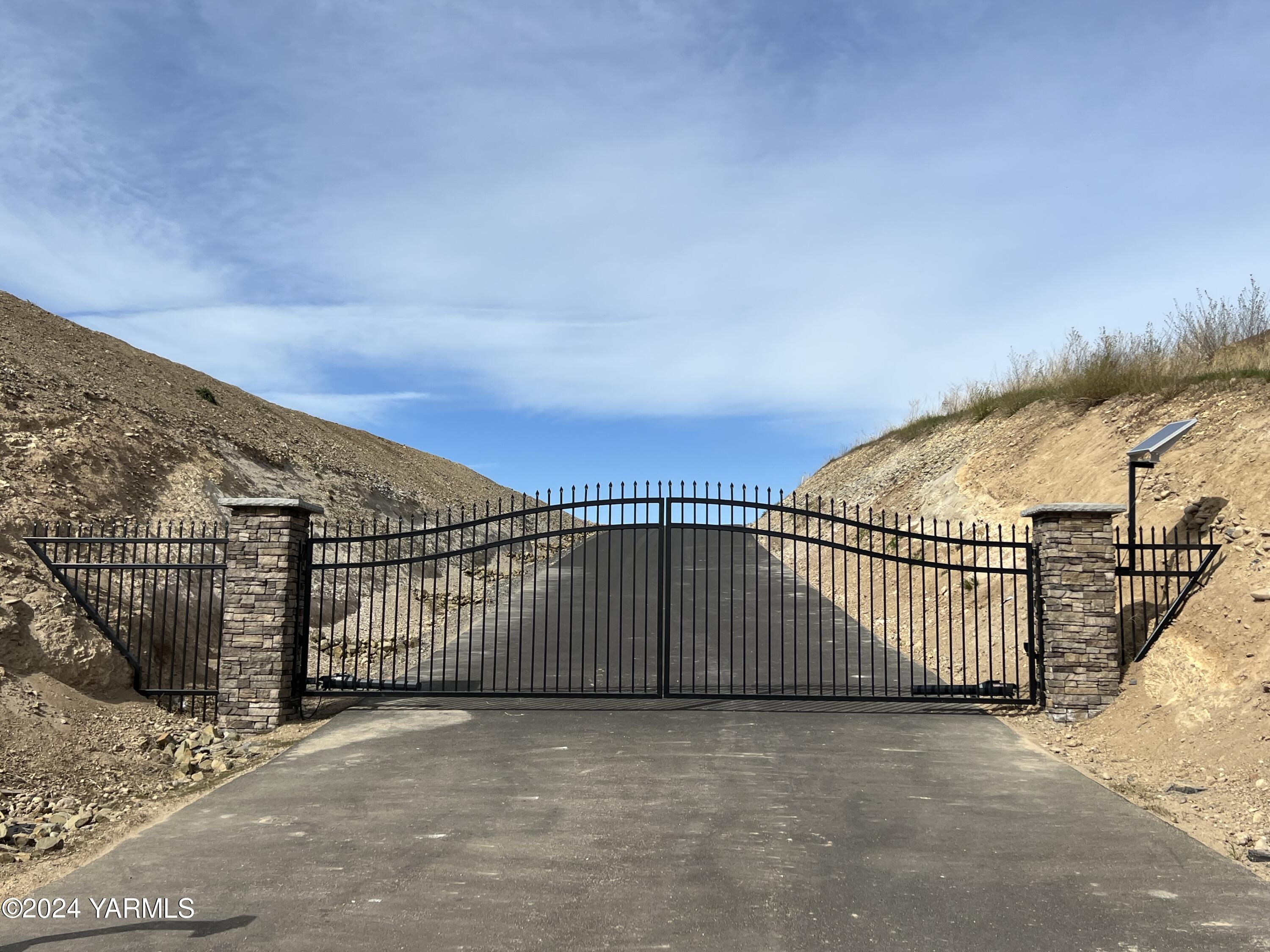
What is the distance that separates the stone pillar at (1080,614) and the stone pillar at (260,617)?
911cm

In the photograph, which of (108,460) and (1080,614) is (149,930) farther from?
(108,460)

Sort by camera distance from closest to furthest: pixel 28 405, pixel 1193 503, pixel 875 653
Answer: pixel 1193 503
pixel 875 653
pixel 28 405

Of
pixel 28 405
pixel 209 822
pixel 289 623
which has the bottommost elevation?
pixel 209 822

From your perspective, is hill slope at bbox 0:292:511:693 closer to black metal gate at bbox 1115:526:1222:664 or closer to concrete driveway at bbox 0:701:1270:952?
concrete driveway at bbox 0:701:1270:952

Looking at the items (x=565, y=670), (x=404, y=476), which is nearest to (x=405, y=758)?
(x=565, y=670)

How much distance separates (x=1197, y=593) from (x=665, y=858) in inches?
334

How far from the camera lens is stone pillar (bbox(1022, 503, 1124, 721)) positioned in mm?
10031

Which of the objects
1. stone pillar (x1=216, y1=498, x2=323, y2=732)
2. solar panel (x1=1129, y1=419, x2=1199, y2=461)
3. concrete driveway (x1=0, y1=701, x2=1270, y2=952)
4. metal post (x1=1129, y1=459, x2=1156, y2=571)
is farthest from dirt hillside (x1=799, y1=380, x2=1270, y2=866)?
stone pillar (x1=216, y1=498, x2=323, y2=732)

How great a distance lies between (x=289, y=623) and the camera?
1019 centimetres

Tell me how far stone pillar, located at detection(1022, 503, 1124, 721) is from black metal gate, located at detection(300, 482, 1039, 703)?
44 cm

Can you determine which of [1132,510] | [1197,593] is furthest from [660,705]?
[1197,593]

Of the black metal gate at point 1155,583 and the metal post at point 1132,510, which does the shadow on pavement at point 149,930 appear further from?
the metal post at point 1132,510

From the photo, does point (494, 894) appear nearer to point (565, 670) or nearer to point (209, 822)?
point (209, 822)

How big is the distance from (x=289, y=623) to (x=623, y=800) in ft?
16.8
